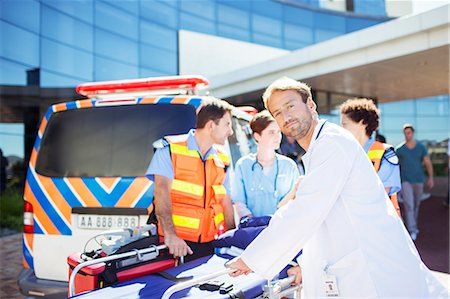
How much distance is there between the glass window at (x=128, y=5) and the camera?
18631 mm

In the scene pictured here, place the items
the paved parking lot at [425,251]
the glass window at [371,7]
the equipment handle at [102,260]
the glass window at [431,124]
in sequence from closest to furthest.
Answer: the equipment handle at [102,260]
the paved parking lot at [425,251]
the glass window at [371,7]
the glass window at [431,124]

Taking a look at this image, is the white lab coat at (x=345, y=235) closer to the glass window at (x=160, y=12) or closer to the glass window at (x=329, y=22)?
the glass window at (x=160, y=12)

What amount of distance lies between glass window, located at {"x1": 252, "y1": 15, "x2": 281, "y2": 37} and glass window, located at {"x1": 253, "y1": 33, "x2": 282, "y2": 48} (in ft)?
0.80

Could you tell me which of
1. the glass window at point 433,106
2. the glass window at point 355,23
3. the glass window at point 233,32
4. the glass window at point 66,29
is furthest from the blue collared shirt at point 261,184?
the glass window at point 433,106

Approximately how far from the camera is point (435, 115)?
34906mm

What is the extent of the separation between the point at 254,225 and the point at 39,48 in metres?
14.8

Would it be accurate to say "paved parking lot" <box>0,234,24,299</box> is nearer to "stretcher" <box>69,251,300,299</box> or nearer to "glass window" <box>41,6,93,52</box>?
"stretcher" <box>69,251,300,299</box>

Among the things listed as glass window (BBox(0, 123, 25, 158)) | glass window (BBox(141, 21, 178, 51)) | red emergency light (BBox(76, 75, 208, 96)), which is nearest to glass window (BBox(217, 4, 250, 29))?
glass window (BBox(141, 21, 178, 51))

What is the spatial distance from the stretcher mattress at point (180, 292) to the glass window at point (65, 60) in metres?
14.9

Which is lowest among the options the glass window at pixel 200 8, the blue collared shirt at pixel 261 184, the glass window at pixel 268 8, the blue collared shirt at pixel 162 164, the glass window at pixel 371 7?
the blue collared shirt at pixel 261 184

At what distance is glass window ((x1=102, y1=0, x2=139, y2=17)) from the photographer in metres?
18.6

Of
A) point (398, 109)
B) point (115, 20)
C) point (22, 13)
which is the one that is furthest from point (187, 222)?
point (398, 109)

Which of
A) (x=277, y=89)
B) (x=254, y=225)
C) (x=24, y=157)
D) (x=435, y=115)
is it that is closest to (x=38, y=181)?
(x=254, y=225)

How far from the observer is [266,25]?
26.6 metres
